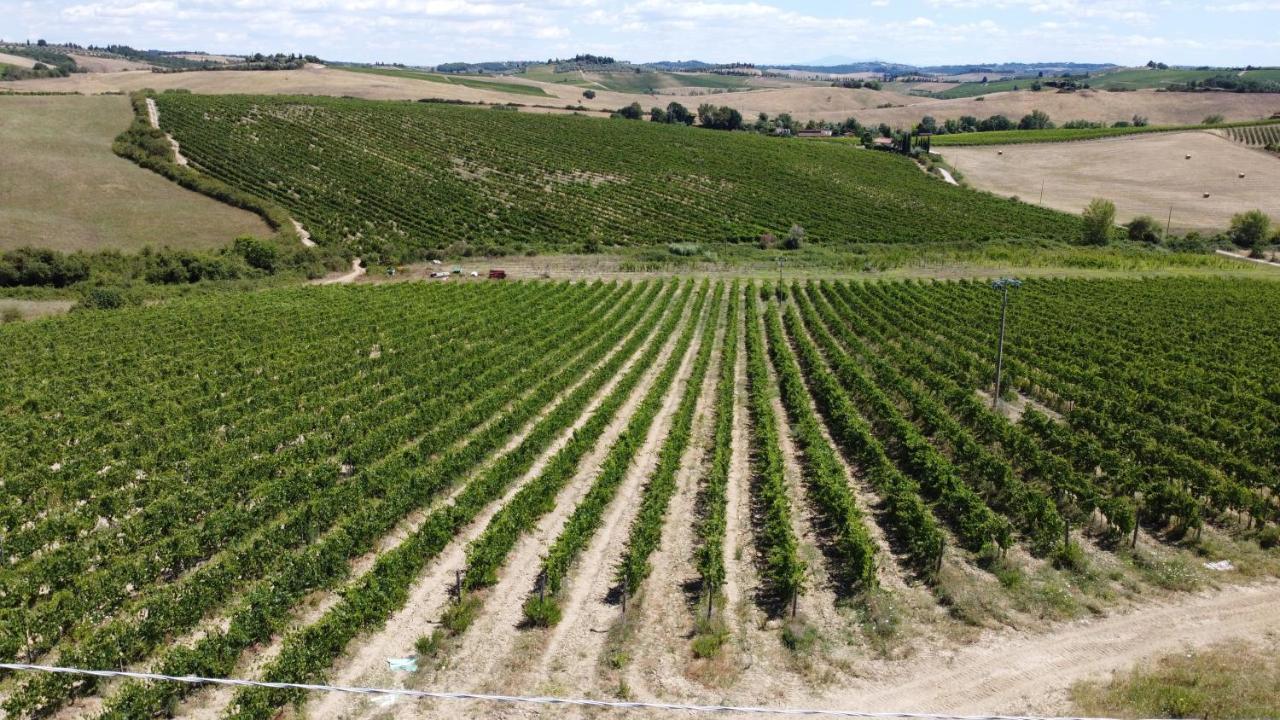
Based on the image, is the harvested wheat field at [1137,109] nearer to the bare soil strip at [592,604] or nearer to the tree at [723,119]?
the tree at [723,119]

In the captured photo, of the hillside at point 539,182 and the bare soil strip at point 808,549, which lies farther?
the hillside at point 539,182

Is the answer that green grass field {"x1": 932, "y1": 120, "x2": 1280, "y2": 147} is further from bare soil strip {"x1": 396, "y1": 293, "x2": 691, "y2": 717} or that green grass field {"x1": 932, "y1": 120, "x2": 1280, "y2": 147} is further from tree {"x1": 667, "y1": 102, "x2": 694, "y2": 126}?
bare soil strip {"x1": 396, "y1": 293, "x2": 691, "y2": 717}

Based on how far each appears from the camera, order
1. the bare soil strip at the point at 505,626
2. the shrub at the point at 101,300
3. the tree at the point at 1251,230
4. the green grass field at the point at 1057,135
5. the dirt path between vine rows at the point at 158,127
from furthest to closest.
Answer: the green grass field at the point at 1057,135, the dirt path between vine rows at the point at 158,127, the tree at the point at 1251,230, the shrub at the point at 101,300, the bare soil strip at the point at 505,626

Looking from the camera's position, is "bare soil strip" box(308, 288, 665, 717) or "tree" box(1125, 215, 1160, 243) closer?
"bare soil strip" box(308, 288, 665, 717)

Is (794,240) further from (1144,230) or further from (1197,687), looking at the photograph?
(1197,687)

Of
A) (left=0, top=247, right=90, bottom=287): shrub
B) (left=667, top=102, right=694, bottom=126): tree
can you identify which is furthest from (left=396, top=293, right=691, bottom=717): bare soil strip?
(left=667, top=102, right=694, bottom=126): tree

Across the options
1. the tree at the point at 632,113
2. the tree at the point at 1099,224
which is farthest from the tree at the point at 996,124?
the tree at the point at 1099,224

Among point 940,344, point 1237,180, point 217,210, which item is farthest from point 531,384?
point 1237,180
